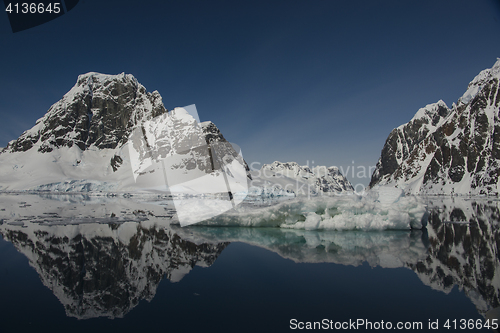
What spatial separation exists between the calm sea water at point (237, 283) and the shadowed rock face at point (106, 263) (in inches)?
1.3

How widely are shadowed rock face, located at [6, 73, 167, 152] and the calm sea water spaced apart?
4535 inches

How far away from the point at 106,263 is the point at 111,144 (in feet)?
392

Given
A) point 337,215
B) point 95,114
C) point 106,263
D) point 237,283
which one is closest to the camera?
point 237,283

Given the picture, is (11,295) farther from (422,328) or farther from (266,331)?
(422,328)

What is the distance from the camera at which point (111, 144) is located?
113m

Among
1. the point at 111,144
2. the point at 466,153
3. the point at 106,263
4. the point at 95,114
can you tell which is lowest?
the point at 106,263

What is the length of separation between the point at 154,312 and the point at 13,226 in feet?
43.3

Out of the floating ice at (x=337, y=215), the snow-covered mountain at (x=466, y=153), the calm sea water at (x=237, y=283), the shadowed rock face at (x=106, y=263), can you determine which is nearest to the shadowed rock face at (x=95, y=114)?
the snow-covered mountain at (x=466, y=153)

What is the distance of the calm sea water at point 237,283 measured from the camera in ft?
14.9

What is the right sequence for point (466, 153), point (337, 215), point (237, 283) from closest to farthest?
point (237, 283) < point (337, 215) < point (466, 153)

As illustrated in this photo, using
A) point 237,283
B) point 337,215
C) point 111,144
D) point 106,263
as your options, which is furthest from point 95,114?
point 237,283

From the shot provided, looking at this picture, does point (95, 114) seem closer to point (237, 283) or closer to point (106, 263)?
point (106, 263)

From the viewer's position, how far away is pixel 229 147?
131 metres

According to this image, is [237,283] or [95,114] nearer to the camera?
[237,283]
